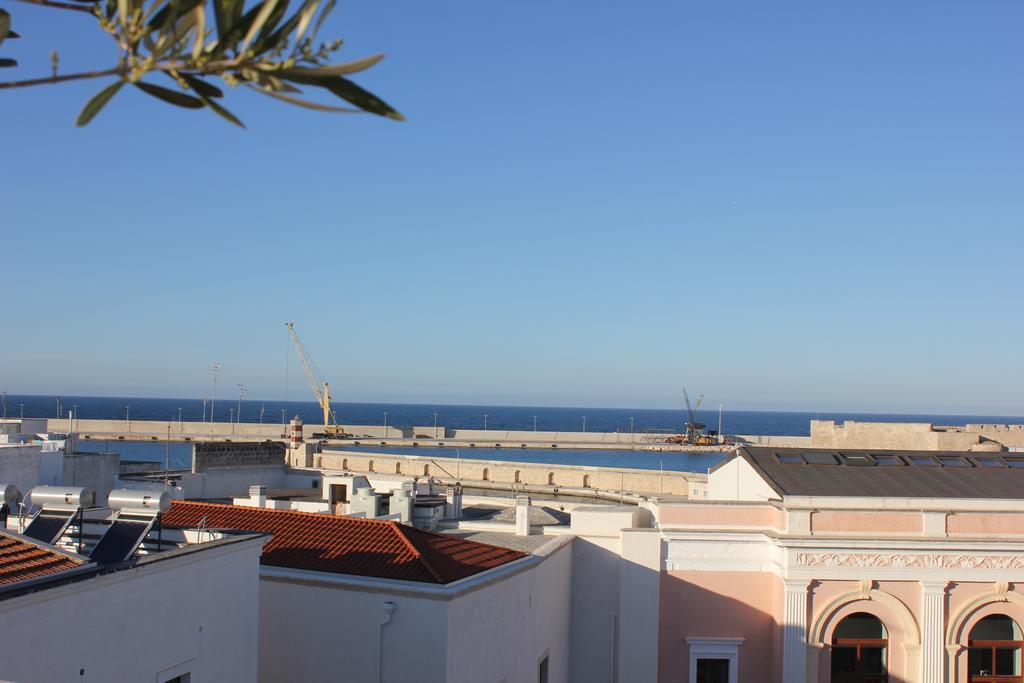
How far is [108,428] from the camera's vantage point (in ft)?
424

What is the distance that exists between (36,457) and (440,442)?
316ft

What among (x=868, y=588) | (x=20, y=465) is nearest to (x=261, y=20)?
(x=868, y=588)

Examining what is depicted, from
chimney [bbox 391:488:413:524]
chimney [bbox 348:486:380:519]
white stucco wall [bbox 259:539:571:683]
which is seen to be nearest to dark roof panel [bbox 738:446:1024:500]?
white stucco wall [bbox 259:539:571:683]

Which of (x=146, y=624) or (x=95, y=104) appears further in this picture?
(x=146, y=624)

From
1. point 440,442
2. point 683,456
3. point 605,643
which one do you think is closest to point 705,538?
point 605,643

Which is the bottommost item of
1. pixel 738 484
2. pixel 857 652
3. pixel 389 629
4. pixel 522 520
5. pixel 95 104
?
pixel 857 652

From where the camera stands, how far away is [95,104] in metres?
3.55

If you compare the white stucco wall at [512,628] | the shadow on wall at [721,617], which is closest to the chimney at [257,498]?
the white stucco wall at [512,628]

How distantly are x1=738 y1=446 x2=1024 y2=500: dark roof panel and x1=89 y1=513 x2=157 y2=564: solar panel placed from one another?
52.0 feet

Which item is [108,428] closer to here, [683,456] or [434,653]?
[683,456]

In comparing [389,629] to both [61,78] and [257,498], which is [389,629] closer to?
[257,498]

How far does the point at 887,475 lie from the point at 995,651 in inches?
192

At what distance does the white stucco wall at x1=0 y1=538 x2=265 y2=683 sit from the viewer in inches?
379

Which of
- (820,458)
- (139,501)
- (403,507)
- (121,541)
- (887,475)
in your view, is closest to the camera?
(121,541)
